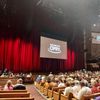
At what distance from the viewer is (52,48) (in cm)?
2541

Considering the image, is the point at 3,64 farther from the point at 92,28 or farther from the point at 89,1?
the point at 92,28

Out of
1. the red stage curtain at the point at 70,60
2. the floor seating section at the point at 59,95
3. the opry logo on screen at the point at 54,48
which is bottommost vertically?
the floor seating section at the point at 59,95

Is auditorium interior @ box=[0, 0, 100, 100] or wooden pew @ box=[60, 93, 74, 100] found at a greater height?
auditorium interior @ box=[0, 0, 100, 100]

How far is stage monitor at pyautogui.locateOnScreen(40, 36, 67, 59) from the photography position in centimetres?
2434

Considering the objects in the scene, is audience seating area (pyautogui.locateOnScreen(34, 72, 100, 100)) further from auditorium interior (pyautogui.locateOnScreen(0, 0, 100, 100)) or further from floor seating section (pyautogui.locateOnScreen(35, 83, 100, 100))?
auditorium interior (pyautogui.locateOnScreen(0, 0, 100, 100))

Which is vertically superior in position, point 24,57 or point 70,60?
point 24,57

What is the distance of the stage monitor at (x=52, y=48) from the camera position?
2434 cm

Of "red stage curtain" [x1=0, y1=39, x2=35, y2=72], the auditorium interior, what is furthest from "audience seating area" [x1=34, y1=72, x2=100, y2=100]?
"red stage curtain" [x1=0, y1=39, x2=35, y2=72]

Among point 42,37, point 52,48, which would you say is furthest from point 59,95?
point 52,48

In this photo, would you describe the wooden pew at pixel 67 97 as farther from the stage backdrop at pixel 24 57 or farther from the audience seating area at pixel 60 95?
the stage backdrop at pixel 24 57

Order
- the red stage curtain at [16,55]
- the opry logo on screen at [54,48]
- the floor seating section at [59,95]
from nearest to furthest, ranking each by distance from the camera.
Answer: the floor seating section at [59,95], the red stage curtain at [16,55], the opry logo on screen at [54,48]

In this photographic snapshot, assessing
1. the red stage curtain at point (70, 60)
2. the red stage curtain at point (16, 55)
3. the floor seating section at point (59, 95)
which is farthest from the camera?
the red stage curtain at point (70, 60)

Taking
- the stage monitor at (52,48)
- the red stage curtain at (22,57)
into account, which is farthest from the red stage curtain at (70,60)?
the red stage curtain at (22,57)

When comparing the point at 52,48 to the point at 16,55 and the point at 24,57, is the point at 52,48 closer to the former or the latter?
the point at 24,57
